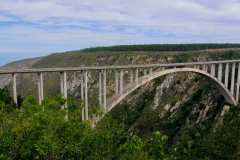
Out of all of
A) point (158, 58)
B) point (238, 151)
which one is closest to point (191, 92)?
point (238, 151)

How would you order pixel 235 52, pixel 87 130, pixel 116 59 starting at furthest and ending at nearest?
1. pixel 116 59
2. pixel 235 52
3. pixel 87 130

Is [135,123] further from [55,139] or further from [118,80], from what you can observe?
[55,139]

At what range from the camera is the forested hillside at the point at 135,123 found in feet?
43.0

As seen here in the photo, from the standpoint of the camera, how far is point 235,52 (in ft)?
231

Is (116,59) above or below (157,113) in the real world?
above

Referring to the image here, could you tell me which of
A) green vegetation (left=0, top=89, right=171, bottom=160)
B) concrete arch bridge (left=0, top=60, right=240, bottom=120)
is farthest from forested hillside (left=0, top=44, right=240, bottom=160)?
concrete arch bridge (left=0, top=60, right=240, bottom=120)

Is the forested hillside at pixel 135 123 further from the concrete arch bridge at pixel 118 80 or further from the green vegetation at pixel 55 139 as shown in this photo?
the concrete arch bridge at pixel 118 80

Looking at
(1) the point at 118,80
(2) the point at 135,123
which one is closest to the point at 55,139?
(1) the point at 118,80

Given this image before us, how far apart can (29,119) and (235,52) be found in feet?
206

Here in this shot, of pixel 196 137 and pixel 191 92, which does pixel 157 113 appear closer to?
pixel 191 92

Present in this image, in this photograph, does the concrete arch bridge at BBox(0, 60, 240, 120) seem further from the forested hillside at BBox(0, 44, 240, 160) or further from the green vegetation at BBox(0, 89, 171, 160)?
the green vegetation at BBox(0, 89, 171, 160)

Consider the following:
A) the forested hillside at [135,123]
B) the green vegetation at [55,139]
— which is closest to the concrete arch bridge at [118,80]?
the forested hillside at [135,123]

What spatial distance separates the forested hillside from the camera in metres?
13.1

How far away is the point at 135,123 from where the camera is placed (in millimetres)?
67000
